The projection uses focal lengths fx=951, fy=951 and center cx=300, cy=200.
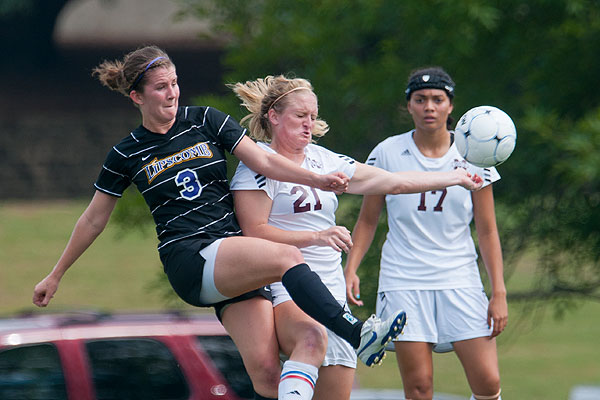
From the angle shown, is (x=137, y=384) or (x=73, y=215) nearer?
(x=137, y=384)

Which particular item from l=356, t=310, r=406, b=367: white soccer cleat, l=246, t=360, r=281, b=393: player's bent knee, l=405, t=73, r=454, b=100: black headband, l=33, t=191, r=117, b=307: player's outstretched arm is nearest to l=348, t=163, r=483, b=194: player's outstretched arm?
l=405, t=73, r=454, b=100: black headband

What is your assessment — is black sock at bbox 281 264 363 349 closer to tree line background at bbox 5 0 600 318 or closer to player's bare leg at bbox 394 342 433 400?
player's bare leg at bbox 394 342 433 400

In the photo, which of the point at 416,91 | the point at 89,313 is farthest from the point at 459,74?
the point at 89,313

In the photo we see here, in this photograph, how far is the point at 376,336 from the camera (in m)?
4.30

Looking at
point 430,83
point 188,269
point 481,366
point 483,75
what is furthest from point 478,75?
point 188,269

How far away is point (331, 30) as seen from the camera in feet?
26.8

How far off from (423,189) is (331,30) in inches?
144

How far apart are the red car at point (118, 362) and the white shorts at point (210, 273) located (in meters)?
1.73

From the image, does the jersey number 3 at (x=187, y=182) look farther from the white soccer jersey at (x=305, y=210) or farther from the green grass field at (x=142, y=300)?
the green grass field at (x=142, y=300)

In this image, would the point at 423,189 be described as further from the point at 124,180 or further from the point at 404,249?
the point at 124,180

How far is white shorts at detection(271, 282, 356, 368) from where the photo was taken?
185 inches

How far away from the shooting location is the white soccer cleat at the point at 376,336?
14.1ft

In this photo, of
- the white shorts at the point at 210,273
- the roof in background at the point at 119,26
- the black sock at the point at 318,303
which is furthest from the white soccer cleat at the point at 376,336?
the roof in background at the point at 119,26

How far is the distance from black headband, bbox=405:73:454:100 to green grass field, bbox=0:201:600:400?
3798mm
